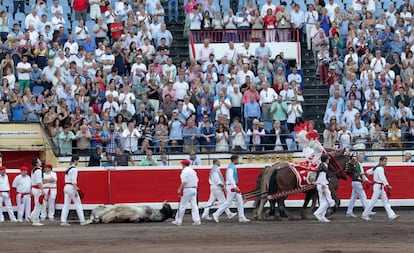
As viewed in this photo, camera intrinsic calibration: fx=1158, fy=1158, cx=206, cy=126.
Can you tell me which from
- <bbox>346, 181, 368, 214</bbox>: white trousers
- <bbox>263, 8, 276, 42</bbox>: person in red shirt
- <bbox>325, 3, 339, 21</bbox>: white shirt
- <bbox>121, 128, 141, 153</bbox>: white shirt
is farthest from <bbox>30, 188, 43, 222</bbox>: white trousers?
<bbox>325, 3, 339, 21</bbox>: white shirt

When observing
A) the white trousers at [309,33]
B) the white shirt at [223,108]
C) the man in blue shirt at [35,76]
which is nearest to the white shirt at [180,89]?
the white shirt at [223,108]

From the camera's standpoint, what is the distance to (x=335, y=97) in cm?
3331

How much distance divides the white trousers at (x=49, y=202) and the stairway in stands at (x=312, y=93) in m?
8.76

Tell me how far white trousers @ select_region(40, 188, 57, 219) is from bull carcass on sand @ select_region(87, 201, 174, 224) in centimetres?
171

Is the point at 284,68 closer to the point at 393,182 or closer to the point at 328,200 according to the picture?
the point at 393,182

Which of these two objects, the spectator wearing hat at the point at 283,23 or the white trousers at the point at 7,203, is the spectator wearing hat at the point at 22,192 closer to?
the white trousers at the point at 7,203

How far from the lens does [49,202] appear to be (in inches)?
1150

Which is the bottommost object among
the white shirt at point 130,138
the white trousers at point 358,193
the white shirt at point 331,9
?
the white trousers at point 358,193

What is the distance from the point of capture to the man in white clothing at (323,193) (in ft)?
88.3

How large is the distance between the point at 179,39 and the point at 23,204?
963cm

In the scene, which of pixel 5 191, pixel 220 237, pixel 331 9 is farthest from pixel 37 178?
pixel 331 9

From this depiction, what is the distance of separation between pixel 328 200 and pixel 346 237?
4.34m

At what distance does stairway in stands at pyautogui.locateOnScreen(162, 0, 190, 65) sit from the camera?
36312 mm

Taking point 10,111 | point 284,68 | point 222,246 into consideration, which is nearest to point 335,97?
point 284,68
